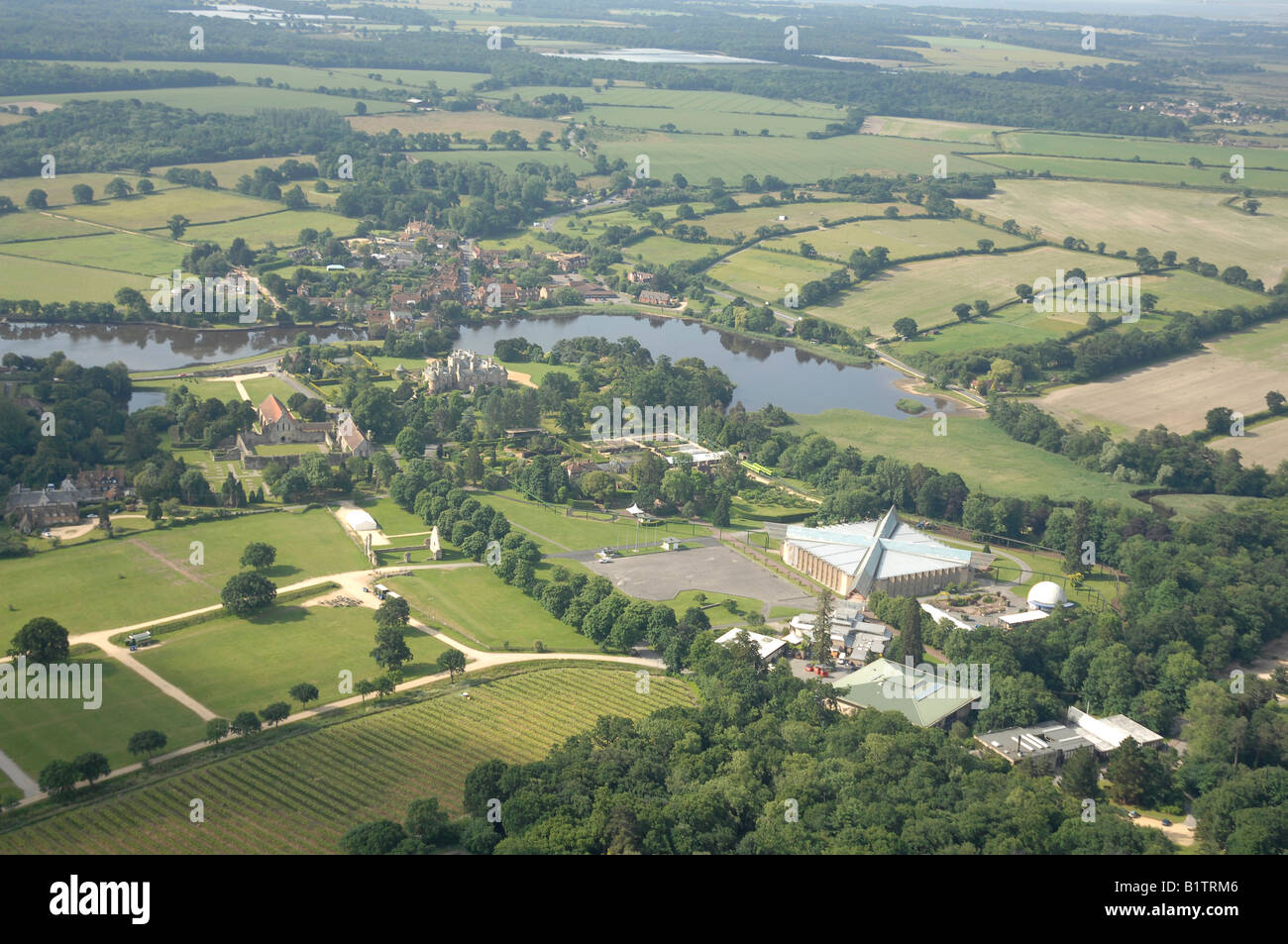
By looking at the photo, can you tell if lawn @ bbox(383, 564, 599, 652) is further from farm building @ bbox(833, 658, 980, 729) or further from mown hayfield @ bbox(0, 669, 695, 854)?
farm building @ bbox(833, 658, 980, 729)

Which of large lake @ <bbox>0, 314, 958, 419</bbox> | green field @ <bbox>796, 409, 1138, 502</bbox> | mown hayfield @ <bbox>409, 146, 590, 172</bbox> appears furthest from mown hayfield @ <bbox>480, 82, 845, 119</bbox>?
green field @ <bbox>796, 409, 1138, 502</bbox>

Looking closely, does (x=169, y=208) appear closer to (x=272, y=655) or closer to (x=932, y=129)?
(x=272, y=655)

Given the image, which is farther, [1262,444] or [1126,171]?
[1126,171]

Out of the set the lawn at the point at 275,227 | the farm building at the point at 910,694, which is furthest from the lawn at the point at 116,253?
the farm building at the point at 910,694

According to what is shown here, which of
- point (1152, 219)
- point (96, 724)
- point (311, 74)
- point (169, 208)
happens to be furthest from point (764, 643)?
point (311, 74)

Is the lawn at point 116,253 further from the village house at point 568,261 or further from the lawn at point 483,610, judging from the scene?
the lawn at point 483,610

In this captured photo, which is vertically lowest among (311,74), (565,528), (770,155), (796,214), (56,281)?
(565,528)
